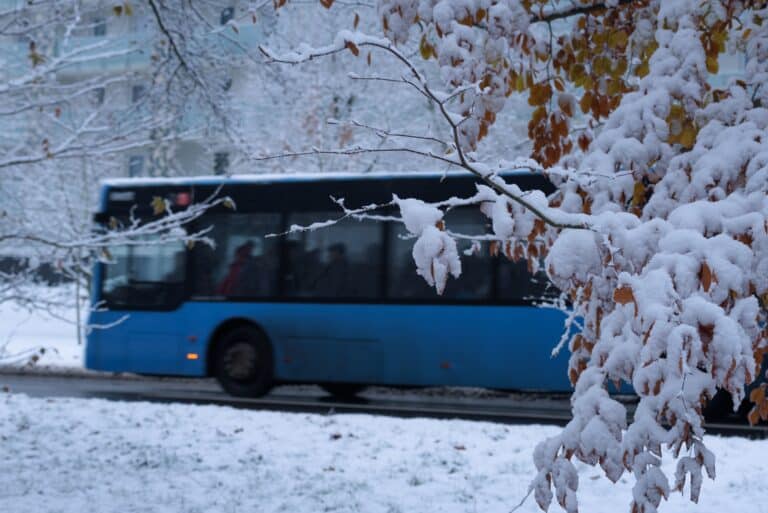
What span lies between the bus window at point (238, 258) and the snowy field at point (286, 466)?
305 cm

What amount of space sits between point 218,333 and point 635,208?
9433 millimetres

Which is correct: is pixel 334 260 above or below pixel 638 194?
below

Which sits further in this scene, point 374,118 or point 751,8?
point 374,118

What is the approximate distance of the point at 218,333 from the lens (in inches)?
530

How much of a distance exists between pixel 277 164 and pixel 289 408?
8973 mm

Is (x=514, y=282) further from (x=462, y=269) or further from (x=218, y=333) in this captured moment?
(x=218, y=333)

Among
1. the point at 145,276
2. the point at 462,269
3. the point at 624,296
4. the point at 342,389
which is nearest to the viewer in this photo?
the point at 624,296

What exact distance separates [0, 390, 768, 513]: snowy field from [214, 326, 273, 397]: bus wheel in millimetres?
2761

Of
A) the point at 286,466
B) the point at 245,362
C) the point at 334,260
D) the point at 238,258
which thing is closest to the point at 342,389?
the point at 245,362

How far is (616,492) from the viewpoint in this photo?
6.48m

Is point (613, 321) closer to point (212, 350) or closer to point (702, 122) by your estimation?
point (702, 122)

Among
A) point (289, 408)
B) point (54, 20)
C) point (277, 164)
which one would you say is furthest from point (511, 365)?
point (277, 164)

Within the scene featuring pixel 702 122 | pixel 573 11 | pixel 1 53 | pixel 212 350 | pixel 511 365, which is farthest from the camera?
pixel 212 350

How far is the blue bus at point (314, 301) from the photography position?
11.9 metres
